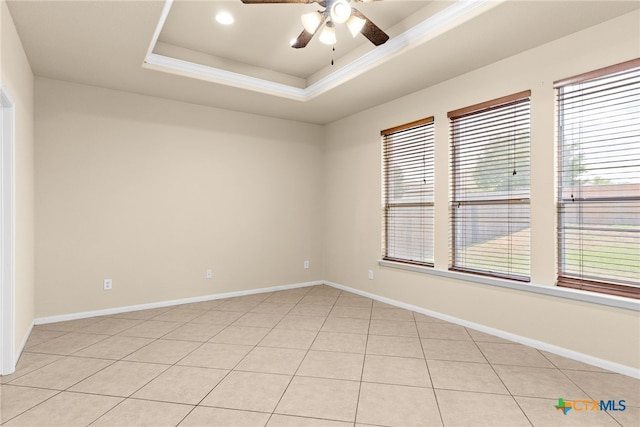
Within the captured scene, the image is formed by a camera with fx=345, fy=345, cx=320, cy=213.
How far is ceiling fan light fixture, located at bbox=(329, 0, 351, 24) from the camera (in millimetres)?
2240

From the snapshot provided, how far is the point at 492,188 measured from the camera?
337cm

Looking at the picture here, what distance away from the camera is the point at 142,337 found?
323 cm

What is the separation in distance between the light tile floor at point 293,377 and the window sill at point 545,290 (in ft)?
1.62

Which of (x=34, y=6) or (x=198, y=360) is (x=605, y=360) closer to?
(x=198, y=360)

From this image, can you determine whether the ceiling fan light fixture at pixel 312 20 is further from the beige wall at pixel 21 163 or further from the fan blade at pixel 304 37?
the beige wall at pixel 21 163

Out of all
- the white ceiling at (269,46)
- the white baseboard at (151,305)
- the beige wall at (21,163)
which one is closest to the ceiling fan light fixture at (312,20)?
the white ceiling at (269,46)

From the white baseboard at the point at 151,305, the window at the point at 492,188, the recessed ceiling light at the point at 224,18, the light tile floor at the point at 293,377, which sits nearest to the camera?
the light tile floor at the point at 293,377

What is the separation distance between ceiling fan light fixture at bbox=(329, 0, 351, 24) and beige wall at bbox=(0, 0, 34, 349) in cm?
218

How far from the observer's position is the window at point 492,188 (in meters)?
3.14

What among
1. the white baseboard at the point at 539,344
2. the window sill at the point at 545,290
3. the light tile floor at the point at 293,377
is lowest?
the light tile floor at the point at 293,377

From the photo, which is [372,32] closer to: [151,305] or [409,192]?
[409,192]

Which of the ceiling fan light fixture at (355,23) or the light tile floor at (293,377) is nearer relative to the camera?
the light tile floor at (293,377)

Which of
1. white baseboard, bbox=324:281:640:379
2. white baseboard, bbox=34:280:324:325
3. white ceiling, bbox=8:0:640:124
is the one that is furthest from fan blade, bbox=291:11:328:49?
white baseboard, bbox=34:280:324:325

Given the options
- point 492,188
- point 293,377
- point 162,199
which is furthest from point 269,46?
point 293,377
